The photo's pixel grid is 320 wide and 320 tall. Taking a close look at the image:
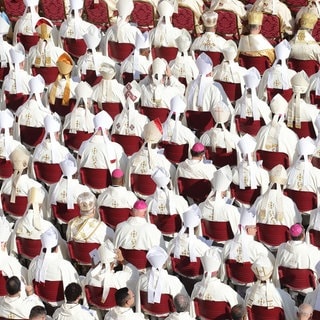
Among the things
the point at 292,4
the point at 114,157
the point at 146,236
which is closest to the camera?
the point at 146,236

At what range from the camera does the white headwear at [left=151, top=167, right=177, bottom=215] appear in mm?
21625

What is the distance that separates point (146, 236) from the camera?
21188 millimetres

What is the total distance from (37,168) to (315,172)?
11.8 feet

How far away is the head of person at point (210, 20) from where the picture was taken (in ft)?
81.6

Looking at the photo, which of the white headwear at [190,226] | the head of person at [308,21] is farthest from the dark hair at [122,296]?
the head of person at [308,21]

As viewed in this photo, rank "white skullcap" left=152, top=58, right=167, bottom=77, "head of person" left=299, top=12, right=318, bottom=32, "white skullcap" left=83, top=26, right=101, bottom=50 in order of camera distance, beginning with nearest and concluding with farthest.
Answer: "white skullcap" left=152, top=58, right=167, bottom=77 < "white skullcap" left=83, top=26, right=101, bottom=50 < "head of person" left=299, top=12, right=318, bottom=32

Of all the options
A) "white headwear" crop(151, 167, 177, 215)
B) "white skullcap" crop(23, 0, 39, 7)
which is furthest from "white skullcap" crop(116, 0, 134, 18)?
"white headwear" crop(151, 167, 177, 215)

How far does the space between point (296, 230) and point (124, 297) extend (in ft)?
7.20

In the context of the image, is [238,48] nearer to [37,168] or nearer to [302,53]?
[302,53]

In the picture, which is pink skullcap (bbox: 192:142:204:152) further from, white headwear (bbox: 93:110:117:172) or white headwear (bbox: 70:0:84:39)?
white headwear (bbox: 70:0:84:39)

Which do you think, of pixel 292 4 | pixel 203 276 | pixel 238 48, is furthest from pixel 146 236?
pixel 292 4

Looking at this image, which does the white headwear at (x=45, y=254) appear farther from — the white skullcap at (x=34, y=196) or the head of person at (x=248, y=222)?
the head of person at (x=248, y=222)

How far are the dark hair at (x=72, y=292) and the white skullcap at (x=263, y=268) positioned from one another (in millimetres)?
1940

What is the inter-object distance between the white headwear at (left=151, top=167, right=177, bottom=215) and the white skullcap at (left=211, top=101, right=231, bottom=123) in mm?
1489
